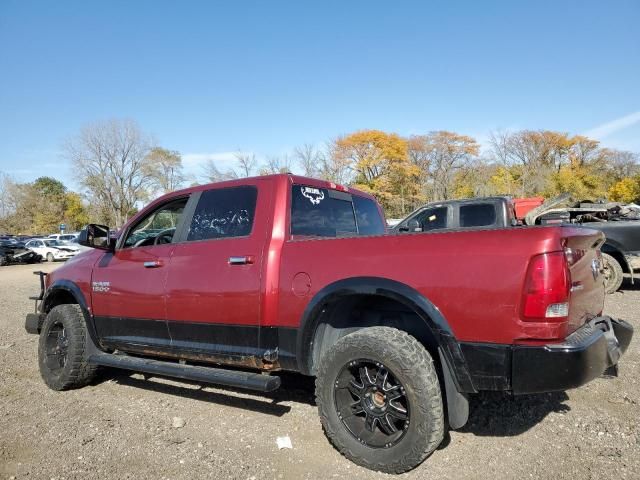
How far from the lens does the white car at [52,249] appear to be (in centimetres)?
2919

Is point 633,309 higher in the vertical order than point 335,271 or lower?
lower

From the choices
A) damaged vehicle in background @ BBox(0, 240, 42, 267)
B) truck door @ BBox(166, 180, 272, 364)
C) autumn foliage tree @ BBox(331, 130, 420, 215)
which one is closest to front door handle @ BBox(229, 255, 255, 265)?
truck door @ BBox(166, 180, 272, 364)

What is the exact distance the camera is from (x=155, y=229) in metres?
4.46

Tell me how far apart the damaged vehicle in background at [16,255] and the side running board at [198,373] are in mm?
28022

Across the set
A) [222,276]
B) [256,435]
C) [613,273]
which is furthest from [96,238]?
[613,273]

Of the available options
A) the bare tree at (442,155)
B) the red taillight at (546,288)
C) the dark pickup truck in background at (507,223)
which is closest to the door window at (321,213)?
the red taillight at (546,288)

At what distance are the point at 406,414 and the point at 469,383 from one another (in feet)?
1.45

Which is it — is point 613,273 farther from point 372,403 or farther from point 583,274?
point 372,403

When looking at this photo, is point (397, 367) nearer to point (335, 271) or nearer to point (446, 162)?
point (335, 271)

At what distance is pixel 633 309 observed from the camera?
23.8ft

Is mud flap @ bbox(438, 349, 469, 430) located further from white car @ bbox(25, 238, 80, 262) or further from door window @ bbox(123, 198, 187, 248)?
white car @ bbox(25, 238, 80, 262)

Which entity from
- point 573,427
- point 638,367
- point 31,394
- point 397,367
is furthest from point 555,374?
point 31,394

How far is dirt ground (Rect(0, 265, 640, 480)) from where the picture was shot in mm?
2889

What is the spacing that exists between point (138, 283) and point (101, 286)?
0.56m
